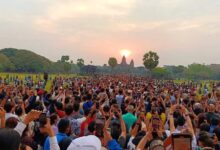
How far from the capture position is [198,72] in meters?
155

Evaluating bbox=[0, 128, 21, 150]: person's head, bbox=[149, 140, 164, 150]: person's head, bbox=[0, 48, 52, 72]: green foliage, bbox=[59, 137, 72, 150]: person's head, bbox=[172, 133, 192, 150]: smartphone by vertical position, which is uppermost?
bbox=[0, 48, 52, 72]: green foliage

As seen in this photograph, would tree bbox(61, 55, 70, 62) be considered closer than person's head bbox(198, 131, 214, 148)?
No

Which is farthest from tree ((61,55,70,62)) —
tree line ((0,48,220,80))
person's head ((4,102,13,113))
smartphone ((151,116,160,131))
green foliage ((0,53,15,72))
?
smartphone ((151,116,160,131))

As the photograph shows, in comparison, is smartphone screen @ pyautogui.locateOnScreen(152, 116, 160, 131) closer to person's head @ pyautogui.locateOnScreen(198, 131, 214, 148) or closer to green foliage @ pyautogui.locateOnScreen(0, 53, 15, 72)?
person's head @ pyautogui.locateOnScreen(198, 131, 214, 148)

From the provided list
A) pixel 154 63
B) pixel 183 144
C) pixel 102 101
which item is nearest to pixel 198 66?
pixel 154 63

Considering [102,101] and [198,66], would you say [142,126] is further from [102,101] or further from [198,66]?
[198,66]

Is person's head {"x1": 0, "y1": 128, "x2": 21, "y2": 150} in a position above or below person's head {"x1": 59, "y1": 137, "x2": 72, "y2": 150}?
above

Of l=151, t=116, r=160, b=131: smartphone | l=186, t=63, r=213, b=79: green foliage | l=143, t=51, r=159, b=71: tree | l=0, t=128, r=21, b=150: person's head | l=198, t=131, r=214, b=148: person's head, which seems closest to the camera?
l=0, t=128, r=21, b=150: person's head

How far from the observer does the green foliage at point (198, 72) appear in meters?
153

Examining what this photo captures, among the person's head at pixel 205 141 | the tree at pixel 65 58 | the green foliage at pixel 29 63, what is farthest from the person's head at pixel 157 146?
→ the tree at pixel 65 58

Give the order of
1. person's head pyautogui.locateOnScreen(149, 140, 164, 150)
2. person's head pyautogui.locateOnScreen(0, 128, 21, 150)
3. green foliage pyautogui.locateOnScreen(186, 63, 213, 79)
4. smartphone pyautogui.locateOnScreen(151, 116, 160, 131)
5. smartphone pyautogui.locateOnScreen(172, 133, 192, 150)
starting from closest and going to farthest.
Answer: person's head pyautogui.locateOnScreen(0, 128, 21, 150) → smartphone pyautogui.locateOnScreen(172, 133, 192, 150) → person's head pyautogui.locateOnScreen(149, 140, 164, 150) → smartphone pyautogui.locateOnScreen(151, 116, 160, 131) → green foliage pyautogui.locateOnScreen(186, 63, 213, 79)

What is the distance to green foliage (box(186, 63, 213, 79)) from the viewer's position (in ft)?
502

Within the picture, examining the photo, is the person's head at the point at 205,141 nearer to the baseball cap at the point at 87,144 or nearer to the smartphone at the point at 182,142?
the baseball cap at the point at 87,144

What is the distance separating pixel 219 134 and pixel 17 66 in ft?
469
